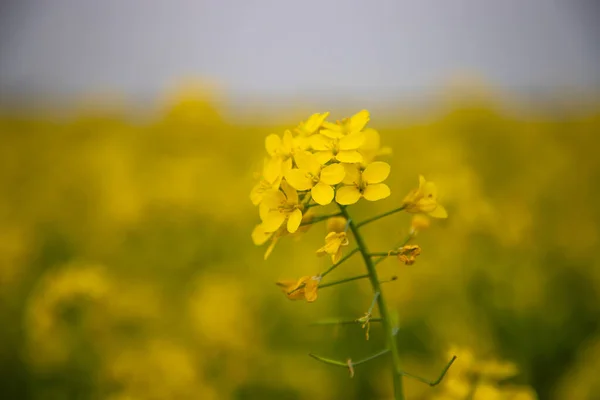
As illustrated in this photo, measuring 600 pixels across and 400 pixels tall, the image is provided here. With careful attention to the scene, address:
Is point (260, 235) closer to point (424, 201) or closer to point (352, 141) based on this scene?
point (352, 141)

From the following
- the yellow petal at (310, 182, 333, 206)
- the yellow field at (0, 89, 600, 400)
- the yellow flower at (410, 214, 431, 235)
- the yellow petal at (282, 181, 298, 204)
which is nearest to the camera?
the yellow petal at (310, 182, 333, 206)

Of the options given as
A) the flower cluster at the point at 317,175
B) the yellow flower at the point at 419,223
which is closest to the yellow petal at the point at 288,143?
the flower cluster at the point at 317,175

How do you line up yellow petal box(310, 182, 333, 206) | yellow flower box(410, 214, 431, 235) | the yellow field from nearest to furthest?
1. yellow petal box(310, 182, 333, 206)
2. yellow flower box(410, 214, 431, 235)
3. the yellow field

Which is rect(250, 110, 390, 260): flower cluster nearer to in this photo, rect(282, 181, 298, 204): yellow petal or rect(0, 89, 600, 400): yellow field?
rect(282, 181, 298, 204): yellow petal

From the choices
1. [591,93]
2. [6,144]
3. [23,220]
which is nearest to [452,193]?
[23,220]

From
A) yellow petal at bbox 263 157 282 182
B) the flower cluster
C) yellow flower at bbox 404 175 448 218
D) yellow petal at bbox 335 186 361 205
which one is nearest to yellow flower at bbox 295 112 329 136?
the flower cluster

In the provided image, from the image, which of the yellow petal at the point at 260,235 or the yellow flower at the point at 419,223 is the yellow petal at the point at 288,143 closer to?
the yellow petal at the point at 260,235

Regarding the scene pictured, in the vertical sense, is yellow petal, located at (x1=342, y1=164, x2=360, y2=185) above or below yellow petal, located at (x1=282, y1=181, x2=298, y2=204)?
above
